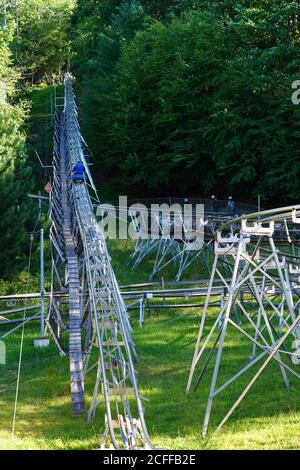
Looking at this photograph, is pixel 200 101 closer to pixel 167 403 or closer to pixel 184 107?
pixel 184 107

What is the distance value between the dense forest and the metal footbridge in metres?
7.22

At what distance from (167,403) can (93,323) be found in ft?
7.97

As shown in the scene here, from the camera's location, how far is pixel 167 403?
16766 mm

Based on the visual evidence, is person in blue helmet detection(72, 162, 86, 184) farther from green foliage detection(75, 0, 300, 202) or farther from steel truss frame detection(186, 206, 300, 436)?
green foliage detection(75, 0, 300, 202)

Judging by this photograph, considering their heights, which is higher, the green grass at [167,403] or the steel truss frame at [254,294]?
the steel truss frame at [254,294]

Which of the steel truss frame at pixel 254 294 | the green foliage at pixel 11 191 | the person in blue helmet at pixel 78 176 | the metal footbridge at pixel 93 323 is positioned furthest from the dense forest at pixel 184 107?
the steel truss frame at pixel 254 294

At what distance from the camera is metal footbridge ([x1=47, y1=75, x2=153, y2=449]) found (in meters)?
13.9

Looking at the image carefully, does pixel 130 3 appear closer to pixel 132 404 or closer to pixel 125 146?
pixel 125 146

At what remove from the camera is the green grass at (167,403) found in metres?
13.8

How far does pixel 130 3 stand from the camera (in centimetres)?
5506

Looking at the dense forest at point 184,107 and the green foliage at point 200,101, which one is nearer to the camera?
the dense forest at point 184,107

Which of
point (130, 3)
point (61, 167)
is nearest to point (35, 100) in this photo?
point (130, 3)

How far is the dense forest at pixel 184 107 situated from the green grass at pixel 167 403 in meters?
10.7

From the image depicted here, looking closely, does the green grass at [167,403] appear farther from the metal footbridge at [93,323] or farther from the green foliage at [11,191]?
the green foliage at [11,191]
